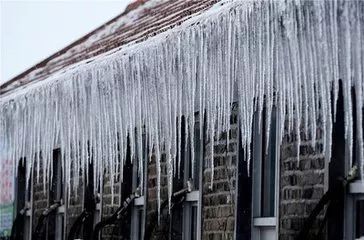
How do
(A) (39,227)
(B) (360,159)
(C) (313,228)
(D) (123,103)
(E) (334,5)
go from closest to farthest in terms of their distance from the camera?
(E) (334,5), (B) (360,159), (C) (313,228), (D) (123,103), (A) (39,227)

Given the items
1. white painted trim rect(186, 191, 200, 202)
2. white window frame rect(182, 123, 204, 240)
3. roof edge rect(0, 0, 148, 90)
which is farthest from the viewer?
roof edge rect(0, 0, 148, 90)

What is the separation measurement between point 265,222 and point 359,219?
1455 mm

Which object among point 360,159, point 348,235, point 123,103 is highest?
point 123,103

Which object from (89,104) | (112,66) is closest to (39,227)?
(89,104)

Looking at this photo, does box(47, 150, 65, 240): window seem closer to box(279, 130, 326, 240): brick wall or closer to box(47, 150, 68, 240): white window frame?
box(47, 150, 68, 240): white window frame

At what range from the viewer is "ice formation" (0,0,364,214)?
766 centimetres

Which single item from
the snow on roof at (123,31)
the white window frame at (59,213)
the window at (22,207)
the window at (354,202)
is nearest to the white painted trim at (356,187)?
the window at (354,202)

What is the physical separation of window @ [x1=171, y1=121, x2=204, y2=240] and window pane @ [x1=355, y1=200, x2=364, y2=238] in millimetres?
2619

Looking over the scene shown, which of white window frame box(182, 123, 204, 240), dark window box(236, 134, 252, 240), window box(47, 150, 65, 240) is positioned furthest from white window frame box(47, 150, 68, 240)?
dark window box(236, 134, 252, 240)

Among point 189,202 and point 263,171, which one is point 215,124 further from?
point 189,202

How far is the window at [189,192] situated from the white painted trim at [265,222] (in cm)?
107

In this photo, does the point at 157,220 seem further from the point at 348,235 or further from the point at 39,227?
the point at 39,227

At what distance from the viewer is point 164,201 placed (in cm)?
1160

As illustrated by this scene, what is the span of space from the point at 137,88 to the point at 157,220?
5.53ft
